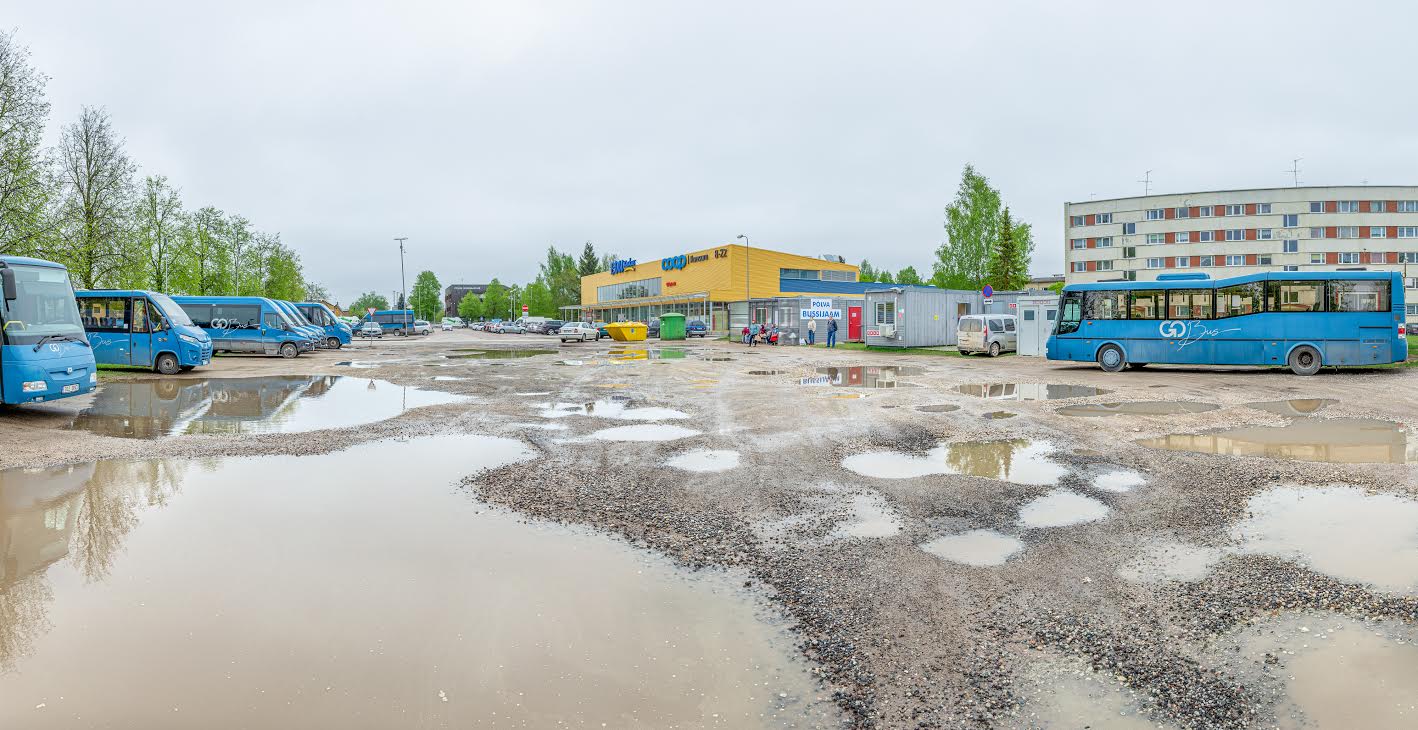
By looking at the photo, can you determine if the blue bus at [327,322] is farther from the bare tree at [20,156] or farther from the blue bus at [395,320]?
the blue bus at [395,320]

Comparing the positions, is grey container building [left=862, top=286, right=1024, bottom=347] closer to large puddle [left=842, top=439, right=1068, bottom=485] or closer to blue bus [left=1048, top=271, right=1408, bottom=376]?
blue bus [left=1048, top=271, right=1408, bottom=376]

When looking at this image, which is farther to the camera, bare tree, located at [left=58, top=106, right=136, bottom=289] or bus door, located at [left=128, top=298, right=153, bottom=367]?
bare tree, located at [left=58, top=106, right=136, bottom=289]

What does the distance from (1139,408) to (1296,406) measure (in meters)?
2.70

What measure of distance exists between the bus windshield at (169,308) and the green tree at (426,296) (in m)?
123

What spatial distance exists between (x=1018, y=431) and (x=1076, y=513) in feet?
14.7

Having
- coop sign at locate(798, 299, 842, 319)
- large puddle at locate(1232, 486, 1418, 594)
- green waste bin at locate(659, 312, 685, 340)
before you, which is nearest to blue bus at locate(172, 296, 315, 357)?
coop sign at locate(798, 299, 842, 319)

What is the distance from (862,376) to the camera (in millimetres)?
21141

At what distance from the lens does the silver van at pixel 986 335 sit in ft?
98.5

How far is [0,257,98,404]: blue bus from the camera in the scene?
469 inches

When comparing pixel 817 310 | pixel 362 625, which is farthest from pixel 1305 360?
pixel 817 310

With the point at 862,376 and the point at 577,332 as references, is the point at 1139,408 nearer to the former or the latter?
the point at 862,376

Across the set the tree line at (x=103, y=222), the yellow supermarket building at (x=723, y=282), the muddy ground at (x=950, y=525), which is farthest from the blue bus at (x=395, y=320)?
the muddy ground at (x=950, y=525)

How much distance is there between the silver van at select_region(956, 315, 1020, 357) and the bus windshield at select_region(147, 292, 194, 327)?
88.2 feet

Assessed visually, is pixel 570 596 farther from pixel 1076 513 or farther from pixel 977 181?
pixel 977 181
